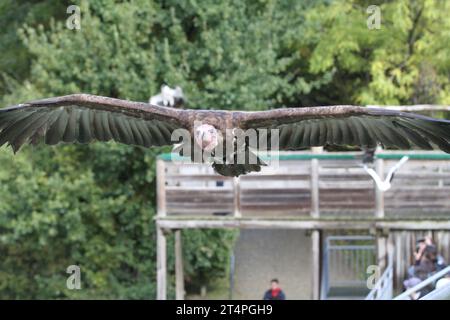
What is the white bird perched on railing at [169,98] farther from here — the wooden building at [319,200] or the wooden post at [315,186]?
the wooden post at [315,186]

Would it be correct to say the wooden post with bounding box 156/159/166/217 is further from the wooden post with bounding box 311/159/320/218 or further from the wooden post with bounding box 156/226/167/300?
the wooden post with bounding box 311/159/320/218

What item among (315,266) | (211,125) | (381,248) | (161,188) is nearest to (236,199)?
(161,188)

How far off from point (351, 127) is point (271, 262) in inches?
476

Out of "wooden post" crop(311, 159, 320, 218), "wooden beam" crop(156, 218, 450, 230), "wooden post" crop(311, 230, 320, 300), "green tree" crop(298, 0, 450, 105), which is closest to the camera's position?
"wooden beam" crop(156, 218, 450, 230)

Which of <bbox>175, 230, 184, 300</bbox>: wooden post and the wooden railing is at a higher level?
the wooden railing

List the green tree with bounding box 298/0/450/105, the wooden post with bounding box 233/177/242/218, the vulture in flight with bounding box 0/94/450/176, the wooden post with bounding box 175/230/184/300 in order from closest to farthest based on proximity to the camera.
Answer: the vulture in flight with bounding box 0/94/450/176
the wooden post with bounding box 233/177/242/218
the wooden post with bounding box 175/230/184/300
the green tree with bounding box 298/0/450/105

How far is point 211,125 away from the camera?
7.75m

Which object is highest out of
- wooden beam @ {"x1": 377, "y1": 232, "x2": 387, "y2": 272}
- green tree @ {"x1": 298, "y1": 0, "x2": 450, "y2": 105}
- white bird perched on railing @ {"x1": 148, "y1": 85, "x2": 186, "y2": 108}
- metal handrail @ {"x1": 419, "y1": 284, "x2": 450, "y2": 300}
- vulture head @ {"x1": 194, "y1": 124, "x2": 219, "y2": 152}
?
green tree @ {"x1": 298, "y1": 0, "x2": 450, "y2": 105}

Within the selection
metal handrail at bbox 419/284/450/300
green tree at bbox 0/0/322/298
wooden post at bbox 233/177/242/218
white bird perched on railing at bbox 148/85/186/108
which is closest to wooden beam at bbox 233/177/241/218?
wooden post at bbox 233/177/242/218

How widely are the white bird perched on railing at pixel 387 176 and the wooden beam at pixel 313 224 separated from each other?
1.91ft

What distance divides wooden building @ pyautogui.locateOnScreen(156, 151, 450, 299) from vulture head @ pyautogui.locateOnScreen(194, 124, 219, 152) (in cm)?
690

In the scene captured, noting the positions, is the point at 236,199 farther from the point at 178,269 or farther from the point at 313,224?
the point at 178,269

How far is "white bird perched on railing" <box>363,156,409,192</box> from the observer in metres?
13.8

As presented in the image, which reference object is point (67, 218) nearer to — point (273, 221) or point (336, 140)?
point (273, 221)
